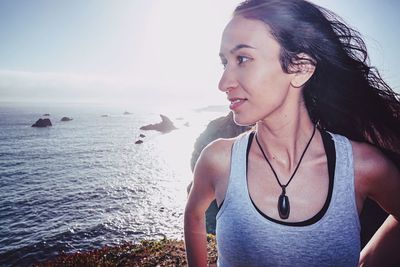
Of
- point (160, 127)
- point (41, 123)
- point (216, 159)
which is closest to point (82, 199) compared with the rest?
point (216, 159)

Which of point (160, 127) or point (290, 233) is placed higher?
point (290, 233)

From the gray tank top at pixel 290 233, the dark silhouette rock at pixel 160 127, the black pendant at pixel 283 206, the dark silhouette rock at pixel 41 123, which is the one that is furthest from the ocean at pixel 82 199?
the dark silhouette rock at pixel 160 127

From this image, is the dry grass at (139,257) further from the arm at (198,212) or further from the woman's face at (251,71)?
the woman's face at (251,71)

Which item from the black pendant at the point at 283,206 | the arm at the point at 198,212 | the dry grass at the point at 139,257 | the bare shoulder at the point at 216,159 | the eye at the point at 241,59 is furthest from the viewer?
the dry grass at the point at 139,257

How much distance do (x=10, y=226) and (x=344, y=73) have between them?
31.3 m

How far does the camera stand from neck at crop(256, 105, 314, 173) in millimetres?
2369

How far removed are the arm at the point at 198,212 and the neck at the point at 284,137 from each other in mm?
548

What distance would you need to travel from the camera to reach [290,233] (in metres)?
1.87

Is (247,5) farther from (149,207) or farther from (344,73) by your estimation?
(149,207)

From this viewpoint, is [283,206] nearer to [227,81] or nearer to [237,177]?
[237,177]

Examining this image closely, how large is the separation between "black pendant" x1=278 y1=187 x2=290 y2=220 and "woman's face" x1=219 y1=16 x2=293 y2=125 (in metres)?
0.67

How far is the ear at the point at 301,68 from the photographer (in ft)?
7.39

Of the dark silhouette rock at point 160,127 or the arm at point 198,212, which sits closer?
the arm at point 198,212

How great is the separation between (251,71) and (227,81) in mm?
210
